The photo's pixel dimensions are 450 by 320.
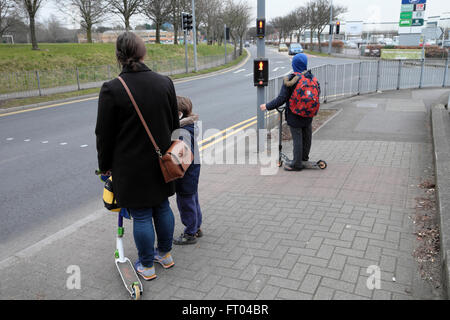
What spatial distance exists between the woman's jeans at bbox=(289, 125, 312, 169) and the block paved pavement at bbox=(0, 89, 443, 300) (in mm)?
200

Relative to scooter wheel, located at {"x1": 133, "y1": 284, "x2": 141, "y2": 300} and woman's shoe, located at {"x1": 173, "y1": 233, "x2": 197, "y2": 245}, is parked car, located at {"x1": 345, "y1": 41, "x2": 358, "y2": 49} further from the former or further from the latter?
scooter wheel, located at {"x1": 133, "y1": 284, "x2": 141, "y2": 300}

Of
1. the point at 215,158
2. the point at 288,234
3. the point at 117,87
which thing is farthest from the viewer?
the point at 215,158

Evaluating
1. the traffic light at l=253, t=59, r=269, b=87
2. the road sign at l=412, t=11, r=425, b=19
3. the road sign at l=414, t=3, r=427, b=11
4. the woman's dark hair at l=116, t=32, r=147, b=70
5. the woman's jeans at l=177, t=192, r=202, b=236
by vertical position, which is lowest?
the woman's jeans at l=177, t=192, r=202, b=236

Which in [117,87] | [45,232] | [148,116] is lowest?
[45,232]

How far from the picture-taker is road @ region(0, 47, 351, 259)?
4.77 m

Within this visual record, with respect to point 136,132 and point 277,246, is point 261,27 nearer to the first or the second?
point 277,246

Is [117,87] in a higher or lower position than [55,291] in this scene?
higher

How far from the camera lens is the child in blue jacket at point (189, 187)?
3610mm

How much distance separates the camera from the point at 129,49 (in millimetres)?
2879

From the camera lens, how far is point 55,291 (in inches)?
126

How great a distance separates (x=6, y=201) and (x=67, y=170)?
1.44 meters

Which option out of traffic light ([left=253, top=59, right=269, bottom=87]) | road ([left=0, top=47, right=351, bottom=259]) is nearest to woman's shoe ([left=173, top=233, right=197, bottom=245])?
road ([left=0, top=47, right=351, bottom=259])
